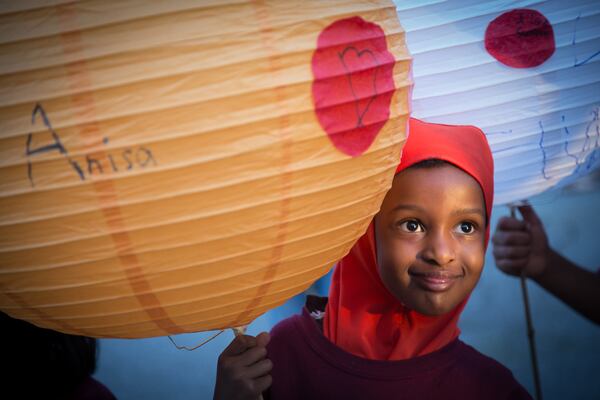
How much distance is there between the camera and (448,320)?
1.37m

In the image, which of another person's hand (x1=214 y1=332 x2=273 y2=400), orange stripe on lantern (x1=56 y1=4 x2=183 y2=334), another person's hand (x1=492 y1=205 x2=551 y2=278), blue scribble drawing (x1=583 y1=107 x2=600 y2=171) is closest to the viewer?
orange stripe on lantern (x1=56 y1=4 x2=183 y2=334)

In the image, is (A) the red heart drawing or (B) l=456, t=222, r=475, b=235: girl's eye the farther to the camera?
(B) l=456, t=222, r=475, b=235: girl's eye

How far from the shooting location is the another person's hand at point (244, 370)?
1.12 meters

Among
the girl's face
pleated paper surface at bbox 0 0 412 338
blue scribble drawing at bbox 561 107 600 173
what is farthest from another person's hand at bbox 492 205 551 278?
pleated paper surface at bbox 0 0 412 338

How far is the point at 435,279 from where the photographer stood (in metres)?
1.20

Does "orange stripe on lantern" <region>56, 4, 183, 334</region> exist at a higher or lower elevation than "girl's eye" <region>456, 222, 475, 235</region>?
higher

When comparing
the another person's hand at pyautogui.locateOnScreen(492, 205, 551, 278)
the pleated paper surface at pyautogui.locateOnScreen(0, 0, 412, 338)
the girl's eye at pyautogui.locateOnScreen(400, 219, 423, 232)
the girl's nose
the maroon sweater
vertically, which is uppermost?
the pleated paper surface at pyautogui.locateOnScreen(0, 0, 412, 338)

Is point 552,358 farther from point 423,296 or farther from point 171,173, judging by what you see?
point 171,173

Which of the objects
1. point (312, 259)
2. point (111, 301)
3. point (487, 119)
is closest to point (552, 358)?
point (487, 119)

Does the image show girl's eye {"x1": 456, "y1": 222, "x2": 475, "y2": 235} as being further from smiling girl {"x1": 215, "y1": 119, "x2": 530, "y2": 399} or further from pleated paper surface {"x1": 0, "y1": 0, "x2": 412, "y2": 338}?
pleated paper surface {"x1": 0, "y1": 0, "x2": 412, "y2": 338}

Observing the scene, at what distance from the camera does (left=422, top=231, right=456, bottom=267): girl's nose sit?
1170 mm

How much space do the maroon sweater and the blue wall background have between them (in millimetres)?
492

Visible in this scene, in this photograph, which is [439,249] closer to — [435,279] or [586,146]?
[435,279]

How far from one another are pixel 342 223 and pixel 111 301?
32 centimetres
